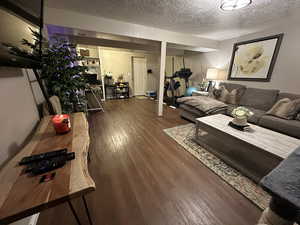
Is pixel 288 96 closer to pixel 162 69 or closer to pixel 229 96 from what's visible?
pixel 229 96

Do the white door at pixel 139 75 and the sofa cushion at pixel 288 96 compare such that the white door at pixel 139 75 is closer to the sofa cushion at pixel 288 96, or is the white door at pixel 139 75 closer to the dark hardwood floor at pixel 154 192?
the dark hardwood floor at pixel 154 192

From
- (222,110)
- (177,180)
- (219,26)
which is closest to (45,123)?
(177,180)

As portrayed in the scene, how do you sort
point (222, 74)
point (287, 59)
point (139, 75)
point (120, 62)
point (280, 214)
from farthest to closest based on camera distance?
point (139, 75) → point (120, 62) → point (222, 74) → point (287, 59) → point (280, 214)

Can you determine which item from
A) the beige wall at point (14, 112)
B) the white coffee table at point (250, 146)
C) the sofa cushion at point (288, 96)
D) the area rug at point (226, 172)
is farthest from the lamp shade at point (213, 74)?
the beige wall at point (14, 112)

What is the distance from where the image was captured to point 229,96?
3.30m

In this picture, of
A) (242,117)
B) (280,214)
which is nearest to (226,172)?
(242,117)

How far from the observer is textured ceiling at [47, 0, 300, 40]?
1.89 metres

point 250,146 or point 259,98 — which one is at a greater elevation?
point 259,98

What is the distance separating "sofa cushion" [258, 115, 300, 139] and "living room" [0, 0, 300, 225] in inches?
0.5

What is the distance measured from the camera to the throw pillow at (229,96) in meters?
3.24

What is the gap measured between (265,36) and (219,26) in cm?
126

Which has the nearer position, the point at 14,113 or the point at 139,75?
the point at 14,113

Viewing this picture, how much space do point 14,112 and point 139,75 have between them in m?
5.80

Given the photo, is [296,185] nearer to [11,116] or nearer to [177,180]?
[177,180]
